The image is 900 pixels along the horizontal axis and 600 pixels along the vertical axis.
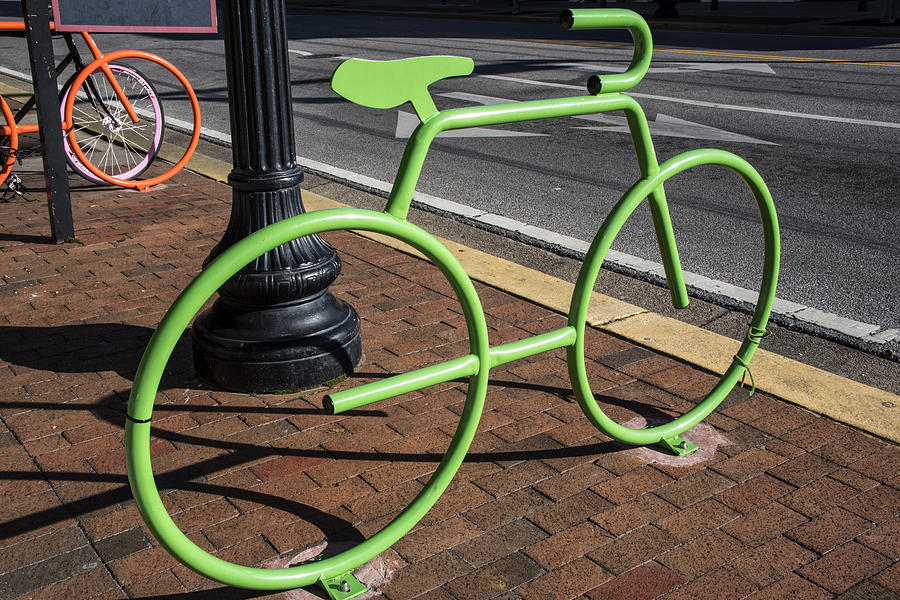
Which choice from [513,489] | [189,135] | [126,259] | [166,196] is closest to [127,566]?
[513,489]

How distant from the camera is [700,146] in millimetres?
8328

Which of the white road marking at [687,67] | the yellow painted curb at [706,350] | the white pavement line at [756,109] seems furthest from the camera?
the white road marking at [687,67]

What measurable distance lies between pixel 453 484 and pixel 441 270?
819 millimetres

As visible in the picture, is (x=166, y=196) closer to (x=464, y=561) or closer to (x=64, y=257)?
(x=64, y=257)

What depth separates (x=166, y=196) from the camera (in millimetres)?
6746

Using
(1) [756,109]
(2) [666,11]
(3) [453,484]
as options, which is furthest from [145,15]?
(2) [666,11]

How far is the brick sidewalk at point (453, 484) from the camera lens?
263cm

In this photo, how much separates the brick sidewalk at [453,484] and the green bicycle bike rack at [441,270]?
18cm

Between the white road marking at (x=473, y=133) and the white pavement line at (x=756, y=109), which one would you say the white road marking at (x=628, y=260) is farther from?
the white pavement line at (x=756, y=109)

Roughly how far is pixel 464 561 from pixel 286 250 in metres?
1.56

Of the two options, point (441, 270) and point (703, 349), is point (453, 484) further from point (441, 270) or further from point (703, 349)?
point (703, 349)

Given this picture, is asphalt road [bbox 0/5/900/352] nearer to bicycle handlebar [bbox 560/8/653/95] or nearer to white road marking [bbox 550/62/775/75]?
white road marking [bbox 550/62/775/75]

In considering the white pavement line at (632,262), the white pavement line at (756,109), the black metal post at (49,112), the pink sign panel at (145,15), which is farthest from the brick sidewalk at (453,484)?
the white pavement line at (756,109)

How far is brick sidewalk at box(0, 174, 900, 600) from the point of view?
2629 millimetres
